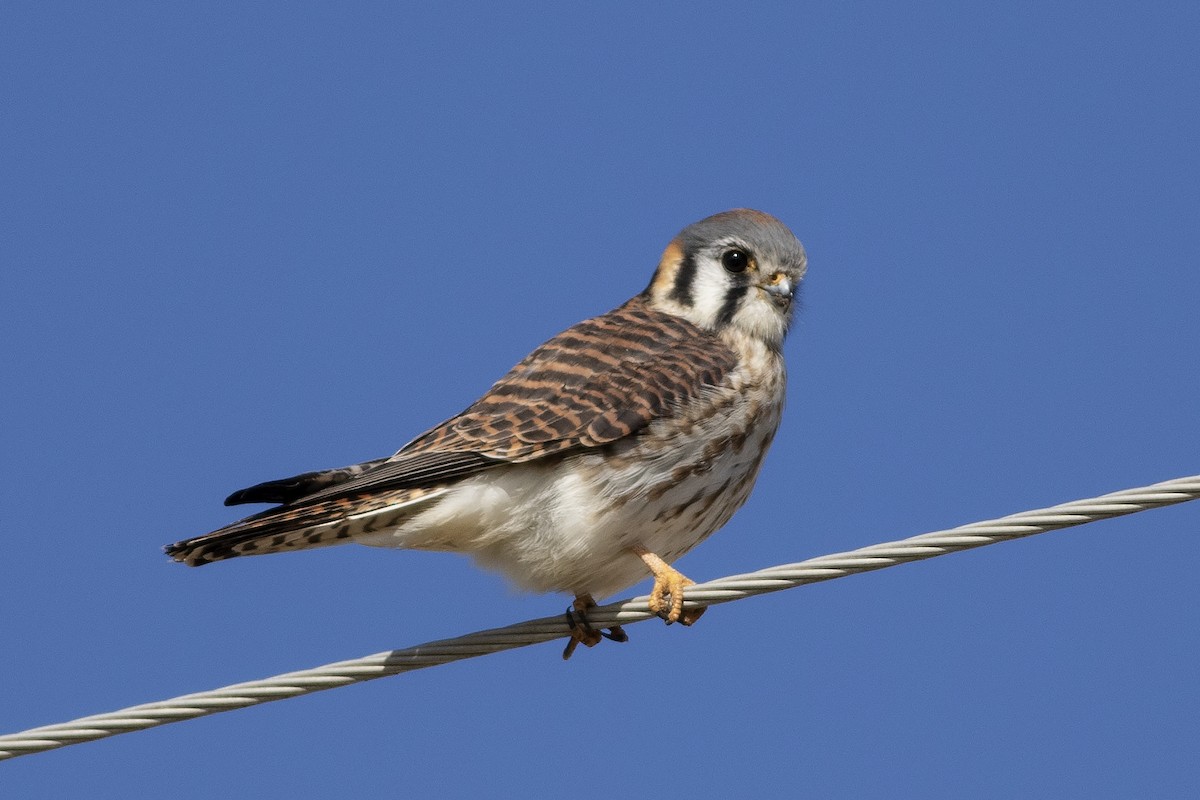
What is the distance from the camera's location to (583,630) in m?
4.85

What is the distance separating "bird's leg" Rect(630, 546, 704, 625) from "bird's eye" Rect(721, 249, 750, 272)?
54.4 inches

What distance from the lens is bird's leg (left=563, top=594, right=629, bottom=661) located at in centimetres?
466

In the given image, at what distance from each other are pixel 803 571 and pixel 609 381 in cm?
139

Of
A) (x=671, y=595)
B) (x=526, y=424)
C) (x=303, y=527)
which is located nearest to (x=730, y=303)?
(x=526, y=424)

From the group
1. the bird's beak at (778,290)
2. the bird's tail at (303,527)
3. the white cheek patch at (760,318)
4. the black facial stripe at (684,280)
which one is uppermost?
the black facial stripe at (684,280)

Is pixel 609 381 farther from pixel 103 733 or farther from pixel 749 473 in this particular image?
pixel 103 733

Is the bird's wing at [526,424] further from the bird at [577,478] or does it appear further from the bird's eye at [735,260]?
the bird's eye at [735,260]

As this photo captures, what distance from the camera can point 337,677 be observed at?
3.92 m

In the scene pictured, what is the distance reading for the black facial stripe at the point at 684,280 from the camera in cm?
577

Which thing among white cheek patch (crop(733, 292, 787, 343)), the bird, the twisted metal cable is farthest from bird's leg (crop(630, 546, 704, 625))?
white cheek patch (crop(733, 292, 787, 343))

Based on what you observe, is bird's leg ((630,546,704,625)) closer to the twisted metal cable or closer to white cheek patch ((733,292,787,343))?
the twisted metal cable

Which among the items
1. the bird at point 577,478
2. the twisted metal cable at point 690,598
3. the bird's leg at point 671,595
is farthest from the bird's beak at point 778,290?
the twisted metal cable at point 690,598

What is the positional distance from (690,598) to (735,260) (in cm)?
183

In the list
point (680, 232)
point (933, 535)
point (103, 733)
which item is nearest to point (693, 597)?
point (933, 535)
